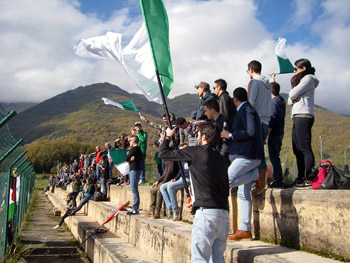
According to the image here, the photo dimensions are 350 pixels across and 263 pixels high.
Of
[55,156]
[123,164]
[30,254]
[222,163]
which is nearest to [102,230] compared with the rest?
[30,254]

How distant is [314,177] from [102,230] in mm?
5948

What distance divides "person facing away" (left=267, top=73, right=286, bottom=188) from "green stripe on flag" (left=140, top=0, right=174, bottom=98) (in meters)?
2.01

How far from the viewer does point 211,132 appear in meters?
3.82

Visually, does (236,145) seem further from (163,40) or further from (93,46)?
(93,46)

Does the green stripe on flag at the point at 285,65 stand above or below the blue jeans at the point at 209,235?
above

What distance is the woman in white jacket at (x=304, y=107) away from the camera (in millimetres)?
5355

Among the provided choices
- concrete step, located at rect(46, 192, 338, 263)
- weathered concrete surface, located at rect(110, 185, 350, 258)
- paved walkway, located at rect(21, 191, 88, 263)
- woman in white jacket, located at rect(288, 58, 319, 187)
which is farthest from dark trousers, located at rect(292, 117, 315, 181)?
paved walkway, located at rect(21, 191, 88, 263)

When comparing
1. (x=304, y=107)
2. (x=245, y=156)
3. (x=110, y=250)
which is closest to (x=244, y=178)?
(x=245, y=156)

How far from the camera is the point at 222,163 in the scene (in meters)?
3.79

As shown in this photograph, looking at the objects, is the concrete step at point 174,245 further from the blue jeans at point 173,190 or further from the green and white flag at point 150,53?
the green and white flag at point 150,53

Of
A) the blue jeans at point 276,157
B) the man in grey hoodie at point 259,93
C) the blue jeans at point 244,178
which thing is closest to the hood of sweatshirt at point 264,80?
the man in grey hoodie at point 259,93

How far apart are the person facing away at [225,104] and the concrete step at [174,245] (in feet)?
5.80

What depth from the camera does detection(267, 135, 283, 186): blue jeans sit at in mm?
5699

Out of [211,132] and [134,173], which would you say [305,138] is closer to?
[211,132]
